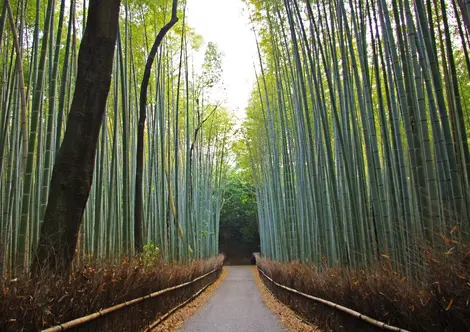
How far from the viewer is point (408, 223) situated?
329 centimetres

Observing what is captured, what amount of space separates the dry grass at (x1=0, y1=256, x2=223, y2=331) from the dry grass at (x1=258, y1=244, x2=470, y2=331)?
1.71 metres

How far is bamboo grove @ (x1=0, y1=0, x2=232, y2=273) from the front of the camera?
3867 millimetres

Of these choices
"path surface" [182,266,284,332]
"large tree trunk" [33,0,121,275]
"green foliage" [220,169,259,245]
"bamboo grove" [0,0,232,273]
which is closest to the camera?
"large tree trunk" [33,0,121,275]

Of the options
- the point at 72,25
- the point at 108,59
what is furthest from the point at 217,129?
the point at 108,59

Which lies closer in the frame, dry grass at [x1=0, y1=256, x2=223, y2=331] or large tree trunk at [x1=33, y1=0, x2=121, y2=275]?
dry grass at [x1=0, y1=256, x2=223, y2=331]

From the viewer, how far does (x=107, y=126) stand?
675 centimetres

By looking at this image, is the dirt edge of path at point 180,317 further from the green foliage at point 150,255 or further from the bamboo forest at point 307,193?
the green foliage at point 150,255

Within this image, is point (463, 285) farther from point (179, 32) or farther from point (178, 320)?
point (179, 32)

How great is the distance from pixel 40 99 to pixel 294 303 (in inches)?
157

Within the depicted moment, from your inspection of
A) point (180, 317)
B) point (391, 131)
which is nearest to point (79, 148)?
point (391, 131)

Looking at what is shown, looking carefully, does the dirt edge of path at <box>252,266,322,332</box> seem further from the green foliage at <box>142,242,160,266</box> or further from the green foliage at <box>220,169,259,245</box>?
the green foliage at <box>220,169,259,245</box>

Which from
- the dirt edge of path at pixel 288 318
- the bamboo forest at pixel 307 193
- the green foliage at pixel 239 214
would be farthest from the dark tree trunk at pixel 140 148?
the green foliage at pixel 239 214

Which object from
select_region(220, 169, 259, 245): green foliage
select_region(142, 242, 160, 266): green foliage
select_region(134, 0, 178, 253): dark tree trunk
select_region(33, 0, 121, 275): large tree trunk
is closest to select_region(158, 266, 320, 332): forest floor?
→ select_region(142, 242, 160, 266): green foliage

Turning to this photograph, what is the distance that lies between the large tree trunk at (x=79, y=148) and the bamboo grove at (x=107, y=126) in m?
0.32
